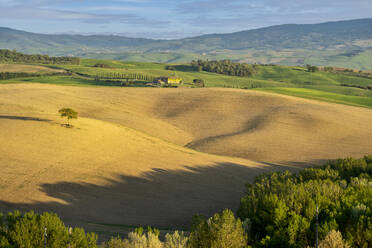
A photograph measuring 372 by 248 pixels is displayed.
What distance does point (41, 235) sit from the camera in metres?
19.0

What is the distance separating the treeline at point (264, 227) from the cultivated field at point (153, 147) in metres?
7.98

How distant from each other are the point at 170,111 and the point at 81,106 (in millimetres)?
17061

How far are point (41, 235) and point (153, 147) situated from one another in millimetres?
31369

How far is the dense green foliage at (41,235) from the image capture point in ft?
60.8

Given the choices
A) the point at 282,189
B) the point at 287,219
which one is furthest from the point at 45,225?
the point at 282,189

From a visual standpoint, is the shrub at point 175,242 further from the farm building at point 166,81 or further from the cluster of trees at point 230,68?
the cluster of trees at point 230,68

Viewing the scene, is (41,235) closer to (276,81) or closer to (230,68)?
(276,81)

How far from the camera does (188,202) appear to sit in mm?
33562

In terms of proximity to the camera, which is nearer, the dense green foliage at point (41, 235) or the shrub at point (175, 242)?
the shrub at point (175, 242)

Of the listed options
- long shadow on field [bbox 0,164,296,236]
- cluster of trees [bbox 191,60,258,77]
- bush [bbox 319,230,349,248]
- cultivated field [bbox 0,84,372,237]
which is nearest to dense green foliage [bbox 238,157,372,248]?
bush [bbox 319,230,349,248]

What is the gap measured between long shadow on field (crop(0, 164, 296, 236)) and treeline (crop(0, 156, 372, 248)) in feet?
23.8

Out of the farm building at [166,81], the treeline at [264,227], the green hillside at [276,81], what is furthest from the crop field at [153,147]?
the farm building at [166,81]

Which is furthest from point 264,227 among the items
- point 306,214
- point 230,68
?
point 230,68

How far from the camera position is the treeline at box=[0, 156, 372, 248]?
18641 millimetres
